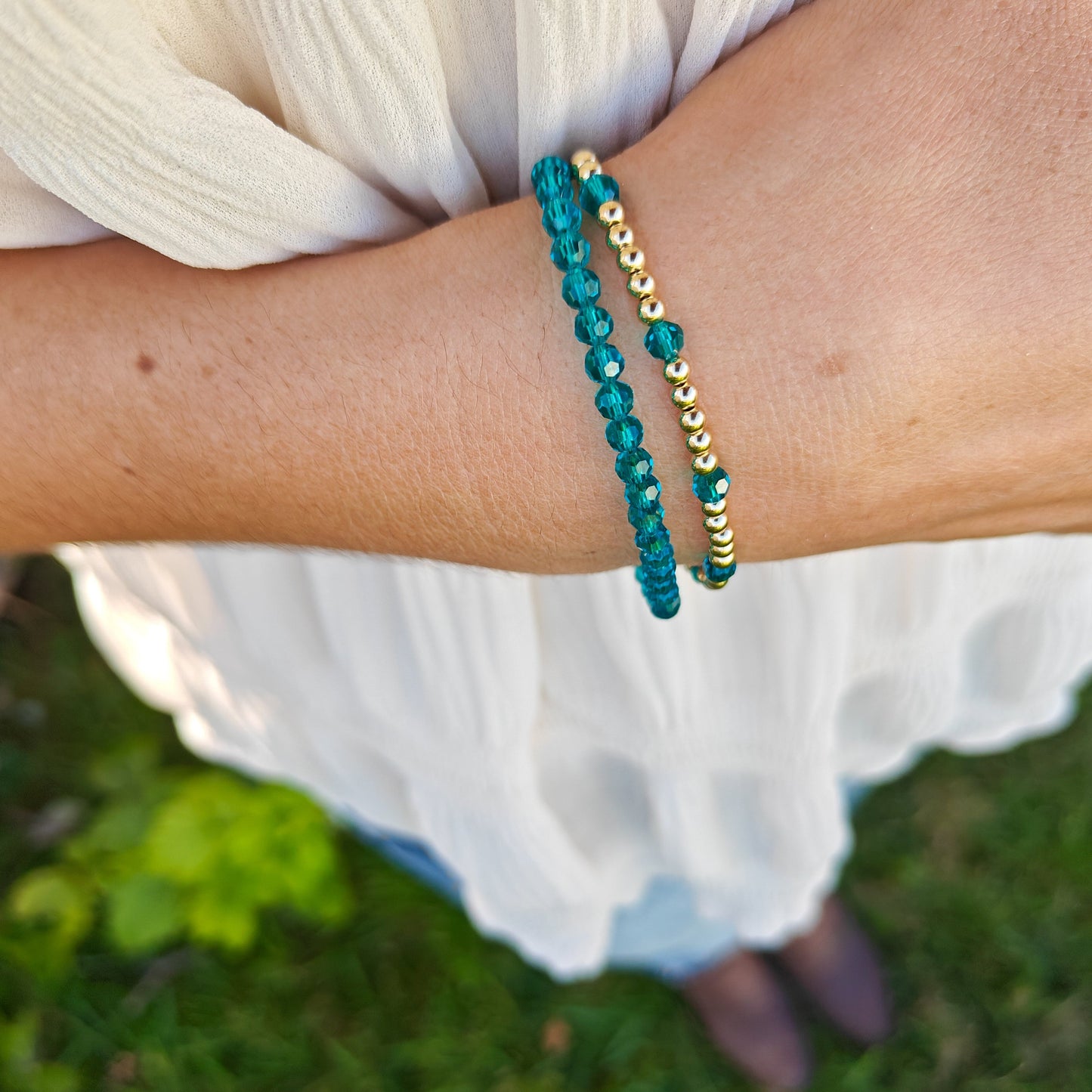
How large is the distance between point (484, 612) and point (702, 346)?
36 centimetres

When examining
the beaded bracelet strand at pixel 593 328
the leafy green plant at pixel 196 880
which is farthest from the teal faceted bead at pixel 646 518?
the leafy green plant at pixel 196 880

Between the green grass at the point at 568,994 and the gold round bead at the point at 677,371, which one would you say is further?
the green grass at the point at 568,994

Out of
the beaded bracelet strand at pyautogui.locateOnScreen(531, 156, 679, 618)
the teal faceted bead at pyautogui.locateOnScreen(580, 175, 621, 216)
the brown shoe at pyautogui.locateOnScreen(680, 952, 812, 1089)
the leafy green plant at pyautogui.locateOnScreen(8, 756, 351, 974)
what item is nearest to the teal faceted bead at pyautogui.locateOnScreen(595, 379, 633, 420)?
the beaded bracelet strand at pyautogui.locateOnScreen(531, 156, 679, 618)

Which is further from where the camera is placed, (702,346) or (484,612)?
(484,612)

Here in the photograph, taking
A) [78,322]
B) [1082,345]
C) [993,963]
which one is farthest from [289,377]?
[993,963]

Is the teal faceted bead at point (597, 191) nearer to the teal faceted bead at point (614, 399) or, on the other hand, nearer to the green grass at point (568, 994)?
the teal faceted bead at point (614, 399)

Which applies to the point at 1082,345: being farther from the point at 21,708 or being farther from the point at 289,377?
the point at 21,708

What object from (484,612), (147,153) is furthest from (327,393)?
(484,612)

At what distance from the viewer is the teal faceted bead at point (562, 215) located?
1.92 feet

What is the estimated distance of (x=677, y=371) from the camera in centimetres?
60

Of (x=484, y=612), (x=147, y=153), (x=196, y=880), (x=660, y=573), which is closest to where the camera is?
(x=147, y=153)

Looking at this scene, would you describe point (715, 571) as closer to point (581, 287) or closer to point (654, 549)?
point (654, 549)

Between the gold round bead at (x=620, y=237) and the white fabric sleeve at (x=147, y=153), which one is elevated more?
the white fabric sleeve at (x=147, y=153)

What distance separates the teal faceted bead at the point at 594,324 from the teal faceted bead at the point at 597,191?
2.5 inches
